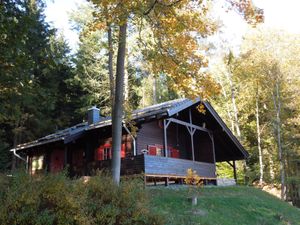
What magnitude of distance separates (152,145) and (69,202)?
14.8 meters

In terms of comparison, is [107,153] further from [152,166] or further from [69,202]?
[69,202]

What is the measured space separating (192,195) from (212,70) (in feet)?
67.5

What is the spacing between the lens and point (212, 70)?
3188 cm

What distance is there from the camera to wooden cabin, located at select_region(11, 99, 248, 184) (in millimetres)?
15805

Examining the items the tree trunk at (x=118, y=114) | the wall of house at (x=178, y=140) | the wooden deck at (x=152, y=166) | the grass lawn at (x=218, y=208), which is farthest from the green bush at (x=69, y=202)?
the wall of house at (x=178, y=140)

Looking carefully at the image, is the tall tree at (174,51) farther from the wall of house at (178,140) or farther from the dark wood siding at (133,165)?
the wall of house at (178,140)

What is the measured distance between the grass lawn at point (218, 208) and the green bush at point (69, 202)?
10.8 ft

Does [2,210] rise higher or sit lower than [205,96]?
lower

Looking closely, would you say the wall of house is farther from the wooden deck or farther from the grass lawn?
the grass lawn

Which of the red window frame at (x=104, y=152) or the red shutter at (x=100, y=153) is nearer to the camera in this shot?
the red window frame at (x=104, y=152)

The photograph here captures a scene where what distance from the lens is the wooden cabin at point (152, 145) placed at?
51.9 ft

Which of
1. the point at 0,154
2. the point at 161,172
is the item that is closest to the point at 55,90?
the point at 0,154

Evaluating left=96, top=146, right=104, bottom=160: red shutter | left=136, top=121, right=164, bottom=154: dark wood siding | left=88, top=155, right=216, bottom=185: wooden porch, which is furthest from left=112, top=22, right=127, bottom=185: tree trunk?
left=96, top=146, right=104, bottom=160: red shutter

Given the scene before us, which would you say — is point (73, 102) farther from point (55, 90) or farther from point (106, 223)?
point (106, 223)
